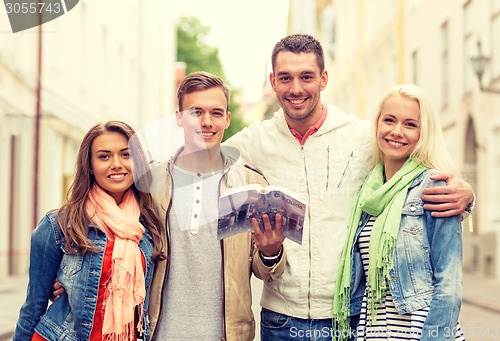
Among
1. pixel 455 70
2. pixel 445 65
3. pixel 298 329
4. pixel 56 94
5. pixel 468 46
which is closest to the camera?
pixel 298 329

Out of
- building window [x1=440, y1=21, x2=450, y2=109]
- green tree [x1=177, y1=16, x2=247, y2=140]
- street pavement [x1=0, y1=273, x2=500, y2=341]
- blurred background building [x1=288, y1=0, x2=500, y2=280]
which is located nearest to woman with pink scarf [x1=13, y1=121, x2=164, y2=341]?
street pavement [x1=0, y1=273, x2=500, y2=341]

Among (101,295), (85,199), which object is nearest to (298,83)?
(85,199)

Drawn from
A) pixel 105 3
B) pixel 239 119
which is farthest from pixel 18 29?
pixel 239 119

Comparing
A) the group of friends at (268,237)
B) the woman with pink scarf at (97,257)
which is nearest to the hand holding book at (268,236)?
the group of friends at (268,237)

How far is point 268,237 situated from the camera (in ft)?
9.07

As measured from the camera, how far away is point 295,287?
3098 mm

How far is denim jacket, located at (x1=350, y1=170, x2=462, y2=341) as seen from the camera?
2779mm

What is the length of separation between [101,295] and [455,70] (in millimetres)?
13134

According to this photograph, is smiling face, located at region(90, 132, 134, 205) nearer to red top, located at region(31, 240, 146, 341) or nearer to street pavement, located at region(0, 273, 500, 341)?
red top, located at region(31, 240, 146, 341)

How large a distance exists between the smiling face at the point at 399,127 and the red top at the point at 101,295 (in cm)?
105

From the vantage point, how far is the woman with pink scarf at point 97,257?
9.32ft

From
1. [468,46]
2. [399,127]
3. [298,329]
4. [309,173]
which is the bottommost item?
[298,329]

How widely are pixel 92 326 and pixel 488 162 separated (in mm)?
11419

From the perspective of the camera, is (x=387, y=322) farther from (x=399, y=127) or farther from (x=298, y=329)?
(x=399, y=127)
